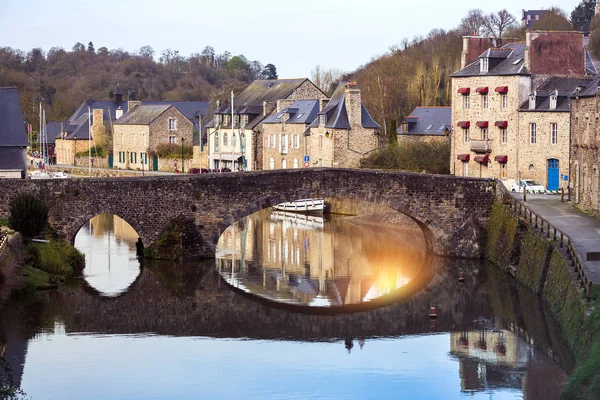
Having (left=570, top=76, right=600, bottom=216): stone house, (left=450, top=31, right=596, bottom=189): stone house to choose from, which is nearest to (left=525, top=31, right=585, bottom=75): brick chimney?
(left=450, top=31, right=596, bottom=189): stone house

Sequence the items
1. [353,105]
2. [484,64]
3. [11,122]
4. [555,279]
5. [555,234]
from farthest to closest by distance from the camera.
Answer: [353,105]
[484,64]
[11,122]
[555,234]
[555,279]

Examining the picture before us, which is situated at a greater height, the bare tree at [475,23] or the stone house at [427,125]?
the bare tree at [475,23]

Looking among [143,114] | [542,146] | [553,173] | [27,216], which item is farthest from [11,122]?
[143,114]

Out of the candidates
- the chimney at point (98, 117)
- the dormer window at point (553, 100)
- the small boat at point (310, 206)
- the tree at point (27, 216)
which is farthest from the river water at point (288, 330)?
the chimney at point (98, 117)

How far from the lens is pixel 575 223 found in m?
30.7

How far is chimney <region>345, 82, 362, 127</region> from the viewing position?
170 feet

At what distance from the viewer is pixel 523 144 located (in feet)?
140

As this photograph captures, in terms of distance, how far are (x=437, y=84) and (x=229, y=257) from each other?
27.8 meters

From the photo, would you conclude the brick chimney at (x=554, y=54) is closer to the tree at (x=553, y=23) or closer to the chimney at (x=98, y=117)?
the tree at (x=553, y=23)

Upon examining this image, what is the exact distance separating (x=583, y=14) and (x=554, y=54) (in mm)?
34099

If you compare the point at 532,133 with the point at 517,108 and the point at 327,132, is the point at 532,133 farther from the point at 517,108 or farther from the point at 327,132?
the point at 327,132

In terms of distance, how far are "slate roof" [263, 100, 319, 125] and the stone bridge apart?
823 inches

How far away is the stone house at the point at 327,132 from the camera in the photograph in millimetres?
51875

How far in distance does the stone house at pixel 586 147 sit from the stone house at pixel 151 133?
107ft
